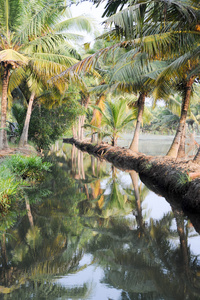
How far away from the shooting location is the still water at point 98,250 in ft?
11.1

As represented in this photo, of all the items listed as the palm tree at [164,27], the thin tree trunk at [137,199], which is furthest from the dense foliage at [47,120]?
the palm tree at [164,27]

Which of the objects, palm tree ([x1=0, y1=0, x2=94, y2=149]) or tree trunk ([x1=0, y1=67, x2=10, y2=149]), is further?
tree trunk ([x1=0, y1=67, x2=10, y2=149])

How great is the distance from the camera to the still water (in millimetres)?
3373

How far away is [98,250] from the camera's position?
4535 millimetres

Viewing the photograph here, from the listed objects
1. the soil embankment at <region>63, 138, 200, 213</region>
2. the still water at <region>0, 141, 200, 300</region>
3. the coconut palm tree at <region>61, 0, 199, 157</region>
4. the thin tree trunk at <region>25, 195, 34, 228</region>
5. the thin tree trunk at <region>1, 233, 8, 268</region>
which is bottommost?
the still water at <region>0, 141, 200, 300</region>

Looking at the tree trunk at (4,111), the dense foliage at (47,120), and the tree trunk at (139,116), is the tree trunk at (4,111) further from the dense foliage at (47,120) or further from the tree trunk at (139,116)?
the tree trunk at (139,116)

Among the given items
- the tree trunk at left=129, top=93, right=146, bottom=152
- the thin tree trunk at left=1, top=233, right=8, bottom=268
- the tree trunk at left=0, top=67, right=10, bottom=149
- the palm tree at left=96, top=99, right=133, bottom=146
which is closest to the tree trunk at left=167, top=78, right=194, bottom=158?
the tree trunk at left=129, top=93, right=146, bottom=152

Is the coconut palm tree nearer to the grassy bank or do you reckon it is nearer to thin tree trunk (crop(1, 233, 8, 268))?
the grassy bank

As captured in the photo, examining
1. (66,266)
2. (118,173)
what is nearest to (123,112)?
(118,173)

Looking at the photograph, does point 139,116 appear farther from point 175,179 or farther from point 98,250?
point 98,250

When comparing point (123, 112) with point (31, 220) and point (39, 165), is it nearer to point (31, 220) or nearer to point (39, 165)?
point (39, 165)

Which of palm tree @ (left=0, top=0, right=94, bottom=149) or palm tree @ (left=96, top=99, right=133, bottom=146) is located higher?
palm tree @ (left=0, top=0, right=94, bottom=149)

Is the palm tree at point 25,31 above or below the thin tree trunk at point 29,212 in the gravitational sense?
above

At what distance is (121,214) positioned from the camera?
673 centimetres
